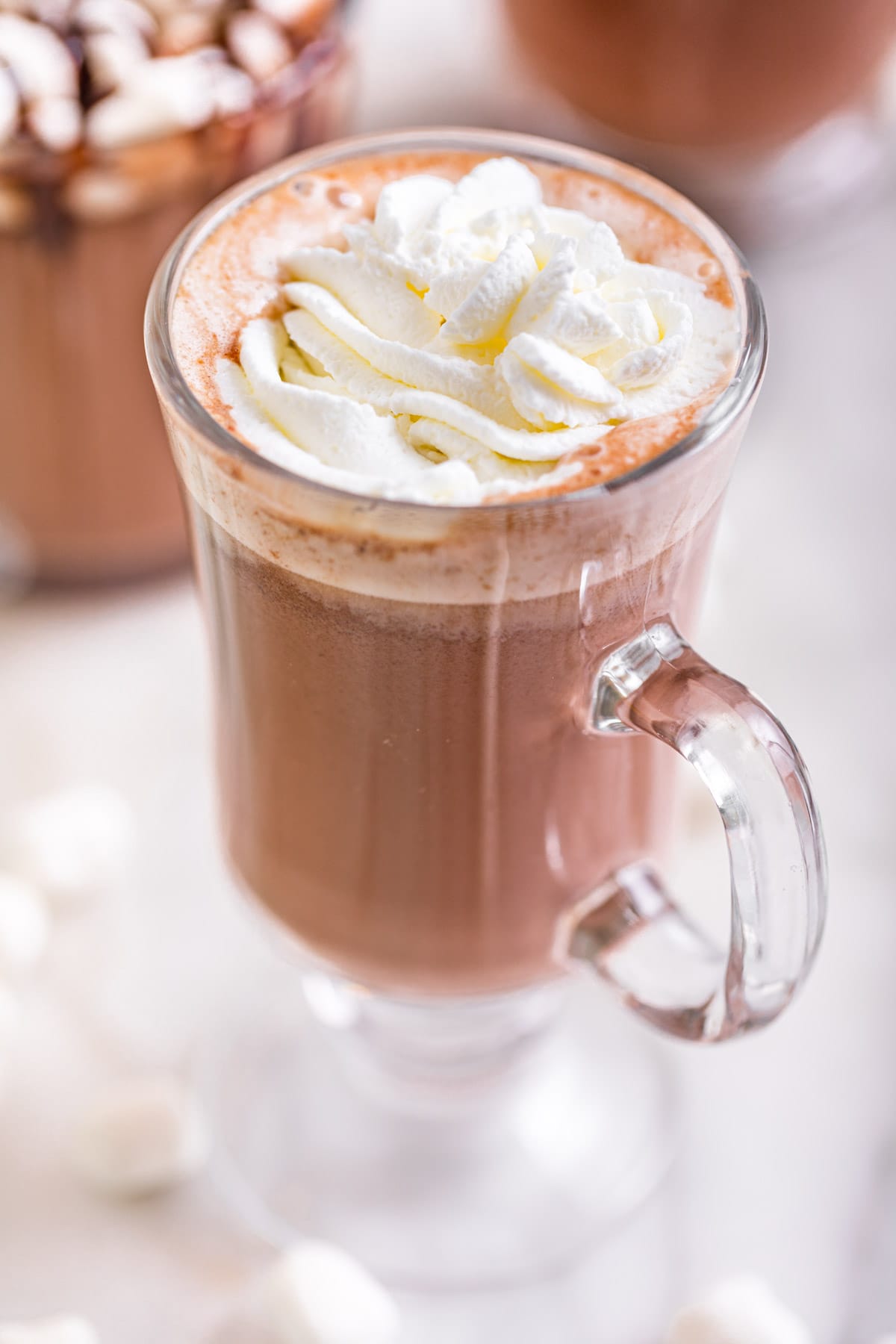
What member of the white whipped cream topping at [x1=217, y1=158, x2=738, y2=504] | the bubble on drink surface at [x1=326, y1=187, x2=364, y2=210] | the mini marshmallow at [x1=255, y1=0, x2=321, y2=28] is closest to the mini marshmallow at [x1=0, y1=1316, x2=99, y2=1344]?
the white whipped cream topping at [x1=217, y1=158, x2=738, y2=504]

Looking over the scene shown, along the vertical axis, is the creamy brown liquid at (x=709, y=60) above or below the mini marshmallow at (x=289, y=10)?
below

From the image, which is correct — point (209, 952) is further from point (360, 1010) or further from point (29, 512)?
point (29, 512)

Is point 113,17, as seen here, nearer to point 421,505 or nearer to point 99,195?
point 99,195

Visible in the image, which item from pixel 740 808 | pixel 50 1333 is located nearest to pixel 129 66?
pixel 740 808

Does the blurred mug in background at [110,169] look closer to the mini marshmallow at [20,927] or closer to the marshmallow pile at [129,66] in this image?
the marshmallow pile at [129,66]

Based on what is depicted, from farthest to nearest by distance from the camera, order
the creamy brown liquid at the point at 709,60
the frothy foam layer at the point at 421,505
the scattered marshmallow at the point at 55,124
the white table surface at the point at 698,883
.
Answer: the creamy brown liquid at the point at 709,60 < the scattered marshmallow at the point at 55,124 < the white table surface at the point at 698,883 < the frothy foam layer at the point at 421,505

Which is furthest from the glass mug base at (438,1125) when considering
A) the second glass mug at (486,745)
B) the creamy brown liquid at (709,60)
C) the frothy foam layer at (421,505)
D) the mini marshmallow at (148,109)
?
the creamy brown liquid at (709,60)

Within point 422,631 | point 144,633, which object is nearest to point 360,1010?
point 144,633
